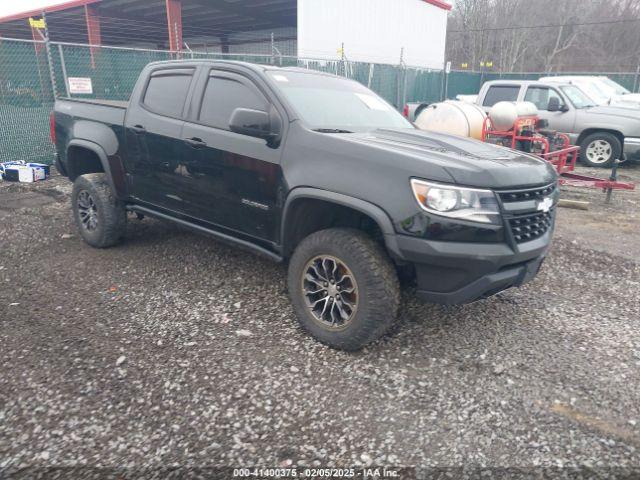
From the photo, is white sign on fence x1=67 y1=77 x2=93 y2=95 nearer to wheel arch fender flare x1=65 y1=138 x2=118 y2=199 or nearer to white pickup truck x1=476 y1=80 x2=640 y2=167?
wheel arch fender flare x1=65 y1=138 x2=118 y2=199

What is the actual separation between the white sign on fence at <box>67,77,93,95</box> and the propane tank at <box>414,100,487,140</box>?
6707 mm

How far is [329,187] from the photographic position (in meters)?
3.09

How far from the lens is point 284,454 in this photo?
237cm

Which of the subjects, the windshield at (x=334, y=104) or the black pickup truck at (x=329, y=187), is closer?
the black pickup truck at (x=329, y=187)

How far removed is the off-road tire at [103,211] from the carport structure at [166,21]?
51.4 ft

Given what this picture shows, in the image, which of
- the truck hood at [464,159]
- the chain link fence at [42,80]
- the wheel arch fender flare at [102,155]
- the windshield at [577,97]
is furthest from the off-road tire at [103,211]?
the windshield at [577,97]

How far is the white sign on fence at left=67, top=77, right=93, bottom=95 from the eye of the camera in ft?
31.3

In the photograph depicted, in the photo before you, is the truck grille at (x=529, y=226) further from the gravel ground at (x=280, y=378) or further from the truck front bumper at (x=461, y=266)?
the gravel ground at (x=280, y=378)

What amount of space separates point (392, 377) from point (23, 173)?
7908 millimetres

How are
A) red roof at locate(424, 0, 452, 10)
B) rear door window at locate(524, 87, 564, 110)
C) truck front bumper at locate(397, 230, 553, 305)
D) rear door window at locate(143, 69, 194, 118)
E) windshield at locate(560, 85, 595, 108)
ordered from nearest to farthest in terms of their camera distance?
1. truck front bumper at locate(397, 230, 553, 305)
2. rear door window at locate(143, 69, 194, 118)
3. windshield at locate(560, 85, 595, 108)
4. rear door window at locate(524, 87, 564, 110)
5. red roof at locate(424, 0, 452, 10)

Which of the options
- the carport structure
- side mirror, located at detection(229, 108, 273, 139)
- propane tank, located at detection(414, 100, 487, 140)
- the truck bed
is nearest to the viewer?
side mirror, located at detection(229, 108, 273, 139)

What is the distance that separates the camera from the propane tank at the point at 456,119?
8.34 metres

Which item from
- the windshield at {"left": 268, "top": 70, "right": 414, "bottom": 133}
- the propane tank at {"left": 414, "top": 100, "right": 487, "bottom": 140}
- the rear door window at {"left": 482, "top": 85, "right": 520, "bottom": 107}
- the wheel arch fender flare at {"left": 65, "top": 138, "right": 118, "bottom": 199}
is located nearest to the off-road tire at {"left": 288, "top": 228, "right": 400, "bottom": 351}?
the windshield at {"left": 268, "top": 70, "right": 414, "bottom": 133}

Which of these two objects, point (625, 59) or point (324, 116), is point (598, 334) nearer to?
point (324, 116)
